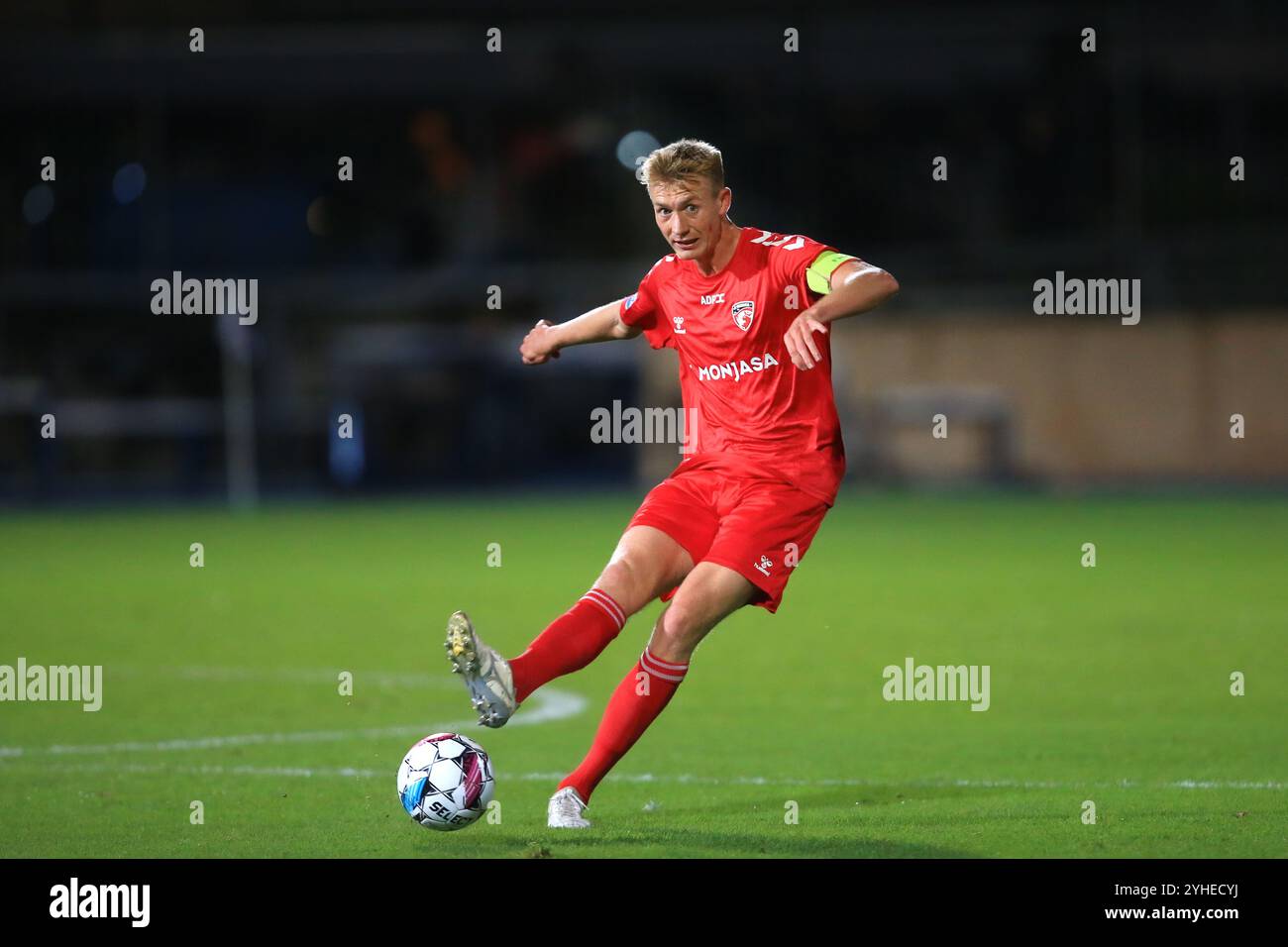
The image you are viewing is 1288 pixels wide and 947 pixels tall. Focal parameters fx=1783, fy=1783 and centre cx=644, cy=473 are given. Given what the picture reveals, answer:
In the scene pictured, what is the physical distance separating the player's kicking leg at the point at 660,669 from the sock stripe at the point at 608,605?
14 cm

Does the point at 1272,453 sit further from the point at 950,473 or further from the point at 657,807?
the point at 657,807

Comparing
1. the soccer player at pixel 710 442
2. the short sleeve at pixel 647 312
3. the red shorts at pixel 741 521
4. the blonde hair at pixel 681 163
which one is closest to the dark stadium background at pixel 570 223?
the short sleeve at pixel 647 312

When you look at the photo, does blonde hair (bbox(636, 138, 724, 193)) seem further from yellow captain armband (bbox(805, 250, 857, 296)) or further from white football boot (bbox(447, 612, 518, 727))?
white football boot (bbox(447, 612, 518, 727))

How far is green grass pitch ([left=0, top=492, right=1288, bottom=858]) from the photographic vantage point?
253 inches

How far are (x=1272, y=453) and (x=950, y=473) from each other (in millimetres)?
5595

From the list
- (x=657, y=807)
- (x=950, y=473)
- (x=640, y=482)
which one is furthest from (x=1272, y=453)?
(x=657, y=807)

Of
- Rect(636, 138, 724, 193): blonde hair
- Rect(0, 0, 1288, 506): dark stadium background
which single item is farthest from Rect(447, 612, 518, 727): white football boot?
Rect(0, 0, 1288, 506): dark stadium background

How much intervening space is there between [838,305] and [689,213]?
79cm

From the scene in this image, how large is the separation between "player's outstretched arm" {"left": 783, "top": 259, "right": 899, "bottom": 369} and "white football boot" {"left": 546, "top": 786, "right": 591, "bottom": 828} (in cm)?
176

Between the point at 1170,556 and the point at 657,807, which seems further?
the point at 1170,556

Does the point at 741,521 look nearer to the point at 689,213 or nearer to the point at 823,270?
the point at 823,270

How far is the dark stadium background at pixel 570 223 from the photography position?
3238cm

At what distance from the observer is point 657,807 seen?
690 cm

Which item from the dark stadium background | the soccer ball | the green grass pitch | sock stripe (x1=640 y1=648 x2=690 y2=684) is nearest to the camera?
the soccer ball
